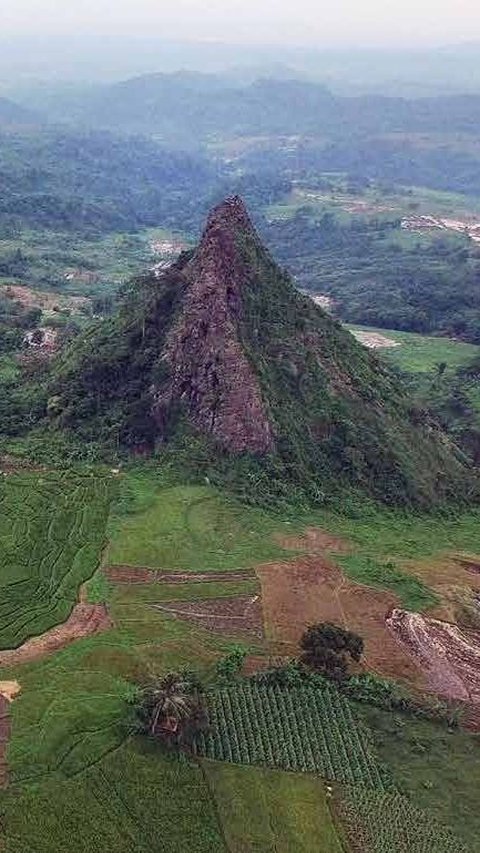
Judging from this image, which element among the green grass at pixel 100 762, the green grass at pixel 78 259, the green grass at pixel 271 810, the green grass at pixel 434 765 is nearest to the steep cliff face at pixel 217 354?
the green grass at pixel 100 762

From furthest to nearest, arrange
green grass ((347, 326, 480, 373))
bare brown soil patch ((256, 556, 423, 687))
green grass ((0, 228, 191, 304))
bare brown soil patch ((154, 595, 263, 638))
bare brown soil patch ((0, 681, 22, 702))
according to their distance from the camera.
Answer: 1. green grass ((0, 228, 191, 304))
2. green grass ((347, 326, 480, 373))
3. bare brown soil patch ((154, 595, 263, 638))
4. bare brown soil patch ((256, 556, 423, 687))
5. bare brown soil patch ((0, 681, 22, 702))

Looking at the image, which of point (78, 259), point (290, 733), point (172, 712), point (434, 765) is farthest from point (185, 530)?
point (78, 259)

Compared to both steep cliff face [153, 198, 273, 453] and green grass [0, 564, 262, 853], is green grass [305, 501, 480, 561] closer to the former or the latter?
steep cliff face [153, 198, 273, 453]

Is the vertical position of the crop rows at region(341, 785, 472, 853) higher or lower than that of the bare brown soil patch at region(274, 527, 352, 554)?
higher

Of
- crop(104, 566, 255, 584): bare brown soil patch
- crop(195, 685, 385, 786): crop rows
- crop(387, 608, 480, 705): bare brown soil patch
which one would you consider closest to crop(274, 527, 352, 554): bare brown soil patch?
crop(104, 566, 255, 584): bare brown soil patch

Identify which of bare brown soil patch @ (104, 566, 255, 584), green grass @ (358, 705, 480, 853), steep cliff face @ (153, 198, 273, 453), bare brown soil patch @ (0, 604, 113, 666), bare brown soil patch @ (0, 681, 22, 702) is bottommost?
green grass @ (358, 705, 480, 853)

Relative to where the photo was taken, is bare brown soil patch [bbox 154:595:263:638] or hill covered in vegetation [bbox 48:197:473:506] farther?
hill covered in vegetation [bbox 48:197:473:506]

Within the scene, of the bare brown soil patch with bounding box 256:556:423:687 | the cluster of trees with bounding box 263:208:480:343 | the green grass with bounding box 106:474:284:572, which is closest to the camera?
the bare brown soil patch with bounding box 256:556:423:687

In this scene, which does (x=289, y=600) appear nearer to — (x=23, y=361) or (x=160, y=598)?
(x=160, y=598)
